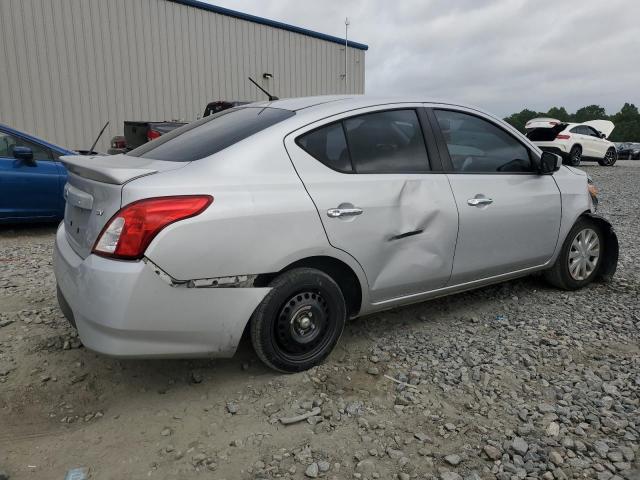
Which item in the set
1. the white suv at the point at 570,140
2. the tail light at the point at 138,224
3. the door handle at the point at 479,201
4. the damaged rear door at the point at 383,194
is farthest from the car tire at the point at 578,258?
the white suv at the point at 570,140

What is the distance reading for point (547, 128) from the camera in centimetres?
1859

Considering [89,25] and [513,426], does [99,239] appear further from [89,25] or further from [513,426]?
[89,25]

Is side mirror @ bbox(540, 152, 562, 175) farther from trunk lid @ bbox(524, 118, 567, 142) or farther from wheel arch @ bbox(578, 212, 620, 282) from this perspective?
trunk lid @ bbox(524, 118, 567, 142)

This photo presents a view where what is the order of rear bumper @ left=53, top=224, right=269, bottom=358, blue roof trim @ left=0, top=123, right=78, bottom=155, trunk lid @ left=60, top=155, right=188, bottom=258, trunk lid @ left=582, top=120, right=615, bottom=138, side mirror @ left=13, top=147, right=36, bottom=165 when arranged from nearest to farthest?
1. rear bumper @ left=53, top=224, right=269, bottom=358
2. trunk lid @ left=60, top=155, right=188, bottom=258
3. side mirror @ left=13, top=147, right=36, bottom=165
4. blue roof trim @ left=0, top=123, right=78, bottom=155
5. trunk lid @ left=582, top=120, right=615, bottom=138

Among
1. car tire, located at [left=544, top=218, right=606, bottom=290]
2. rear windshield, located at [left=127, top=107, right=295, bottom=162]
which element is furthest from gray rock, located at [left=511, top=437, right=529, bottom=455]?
car tire, located at [left=544, top=218, right=606, bottom=290]

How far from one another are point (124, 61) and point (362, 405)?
1453 centimetres

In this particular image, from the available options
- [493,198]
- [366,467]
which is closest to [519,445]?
[366,467]

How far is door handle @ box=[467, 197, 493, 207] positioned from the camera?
334cm

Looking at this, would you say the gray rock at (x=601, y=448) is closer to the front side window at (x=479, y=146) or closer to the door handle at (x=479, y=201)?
the door handle at (x=479, y=201)

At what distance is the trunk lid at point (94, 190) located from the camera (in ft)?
7.79

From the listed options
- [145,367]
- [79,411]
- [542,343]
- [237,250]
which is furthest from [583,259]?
[79,411]

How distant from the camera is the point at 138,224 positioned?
226cm

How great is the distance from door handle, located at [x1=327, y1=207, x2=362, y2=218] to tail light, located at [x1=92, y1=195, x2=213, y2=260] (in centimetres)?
73

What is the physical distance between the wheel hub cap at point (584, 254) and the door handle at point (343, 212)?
87.7 inches
